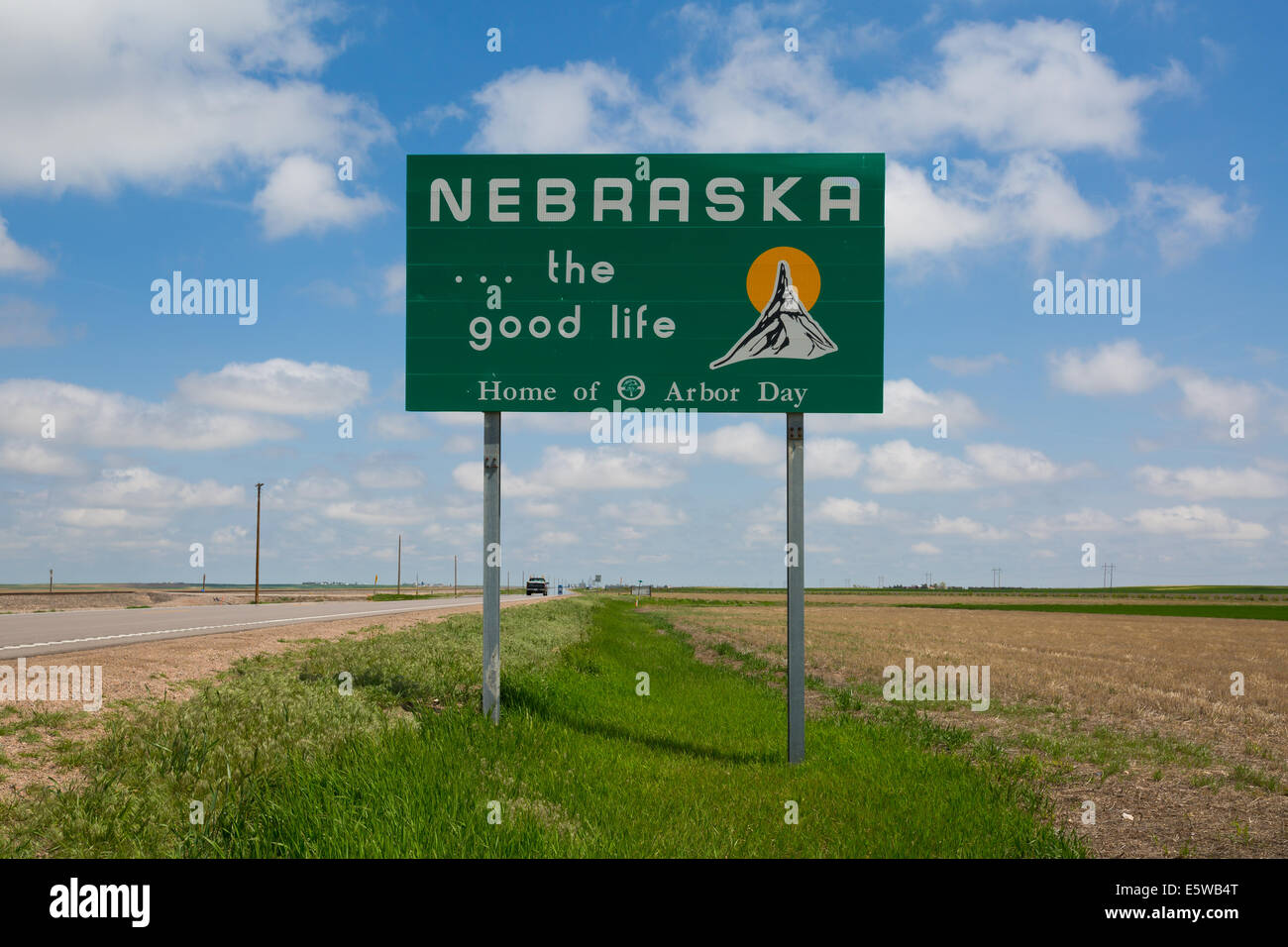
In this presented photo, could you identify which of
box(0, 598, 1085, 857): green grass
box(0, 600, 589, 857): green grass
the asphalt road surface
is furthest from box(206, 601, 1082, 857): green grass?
the asphalt road surface

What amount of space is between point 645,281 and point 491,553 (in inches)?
159

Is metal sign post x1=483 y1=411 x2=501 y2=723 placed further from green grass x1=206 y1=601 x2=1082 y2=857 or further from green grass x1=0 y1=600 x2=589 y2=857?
green grass x1=0 y1=600 x2=589 y2=857

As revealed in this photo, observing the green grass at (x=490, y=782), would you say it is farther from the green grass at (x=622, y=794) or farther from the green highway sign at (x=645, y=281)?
the green highway sign at (x=645, y=281)

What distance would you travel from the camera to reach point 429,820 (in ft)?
22.4

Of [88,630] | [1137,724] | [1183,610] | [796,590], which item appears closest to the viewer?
[796,590]

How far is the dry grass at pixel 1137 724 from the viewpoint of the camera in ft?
30.7

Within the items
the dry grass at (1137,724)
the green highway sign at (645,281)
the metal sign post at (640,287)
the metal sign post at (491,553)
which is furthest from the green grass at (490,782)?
the green highway sign at (645,281)

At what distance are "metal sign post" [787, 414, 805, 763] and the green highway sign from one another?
2.49 ft

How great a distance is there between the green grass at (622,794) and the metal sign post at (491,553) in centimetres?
44

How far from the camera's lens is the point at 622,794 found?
8.62m

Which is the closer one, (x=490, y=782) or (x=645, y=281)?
(x=490, y=782)

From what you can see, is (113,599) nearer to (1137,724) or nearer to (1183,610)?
(1137,724)

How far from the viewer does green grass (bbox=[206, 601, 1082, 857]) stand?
6648 millimetres

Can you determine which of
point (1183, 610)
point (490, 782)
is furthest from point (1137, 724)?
point (1183, 610)
